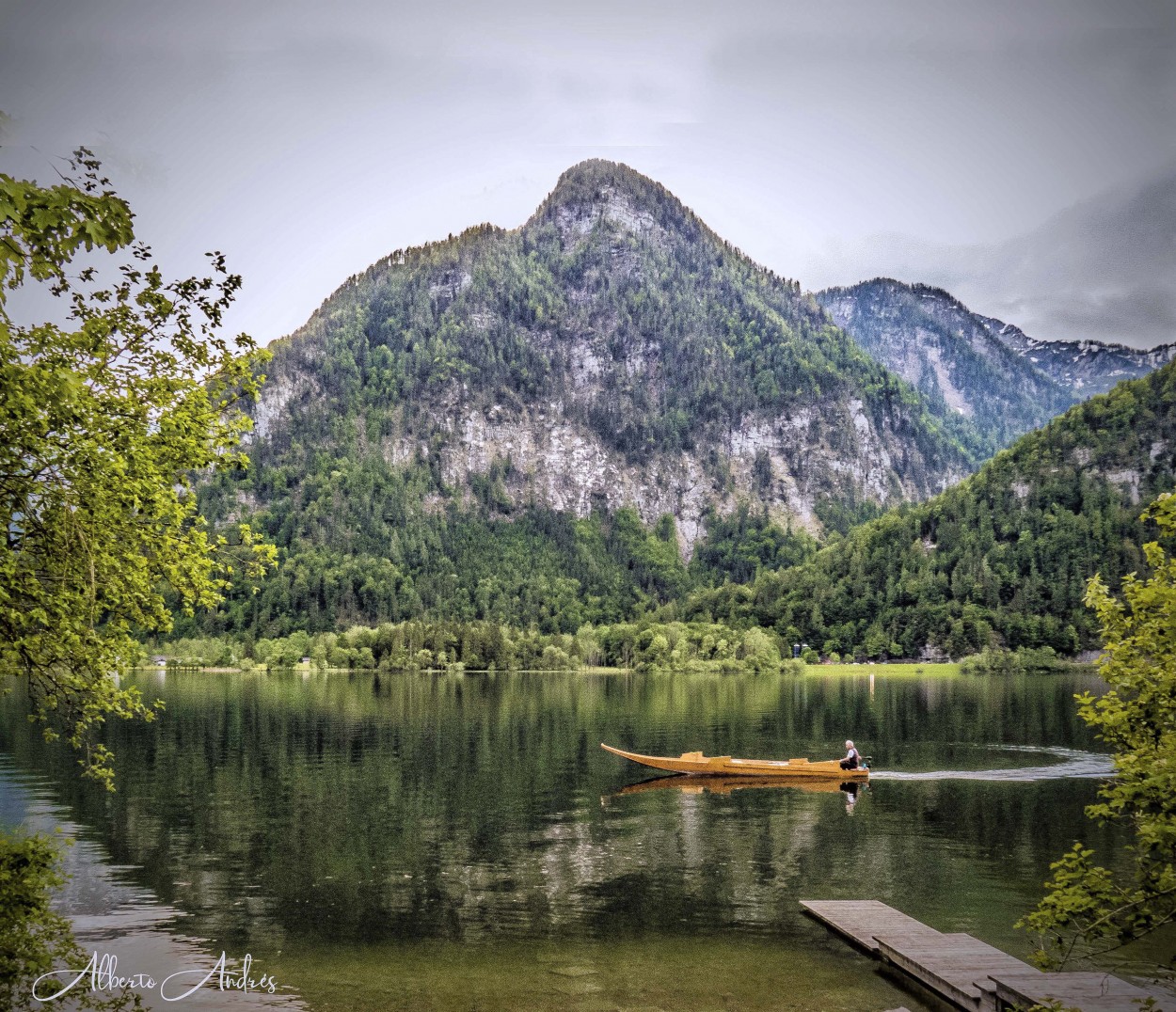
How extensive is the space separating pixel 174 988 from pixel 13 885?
13013 millimetres

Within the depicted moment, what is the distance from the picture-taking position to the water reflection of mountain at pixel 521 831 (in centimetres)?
3409

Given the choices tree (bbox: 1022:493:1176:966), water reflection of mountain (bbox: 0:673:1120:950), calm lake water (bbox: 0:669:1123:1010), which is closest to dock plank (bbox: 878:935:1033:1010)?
calm lake water (bbox: 0:669:1123:1010)

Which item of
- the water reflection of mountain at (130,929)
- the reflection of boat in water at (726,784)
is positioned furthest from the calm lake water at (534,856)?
the reflection of boat in water at (726,784)

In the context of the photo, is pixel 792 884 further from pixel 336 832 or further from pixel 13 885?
pixel 13 885

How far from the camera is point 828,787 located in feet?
211

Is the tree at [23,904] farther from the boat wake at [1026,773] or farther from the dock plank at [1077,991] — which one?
the boat wake at [1026,773]

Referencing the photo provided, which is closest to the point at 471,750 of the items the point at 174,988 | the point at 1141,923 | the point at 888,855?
the point at 888,855

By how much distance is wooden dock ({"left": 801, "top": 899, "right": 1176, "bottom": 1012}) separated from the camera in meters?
23.3

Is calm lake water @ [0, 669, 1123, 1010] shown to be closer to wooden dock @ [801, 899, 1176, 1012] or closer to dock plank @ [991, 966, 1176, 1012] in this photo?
wooden dock @ [801, 899, 1176, 1012]

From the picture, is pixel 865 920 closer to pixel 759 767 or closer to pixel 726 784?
pixel 726 784

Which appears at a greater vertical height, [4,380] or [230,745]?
[4,380]

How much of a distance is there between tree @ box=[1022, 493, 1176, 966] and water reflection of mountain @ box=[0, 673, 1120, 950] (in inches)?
641

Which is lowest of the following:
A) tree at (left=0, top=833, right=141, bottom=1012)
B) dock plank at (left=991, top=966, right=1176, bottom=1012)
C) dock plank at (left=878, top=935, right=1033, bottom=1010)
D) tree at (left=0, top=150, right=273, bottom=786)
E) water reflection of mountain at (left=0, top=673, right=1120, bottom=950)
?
water reflection of mountain at (left=0, top=673, right=1120, bottom=950)
